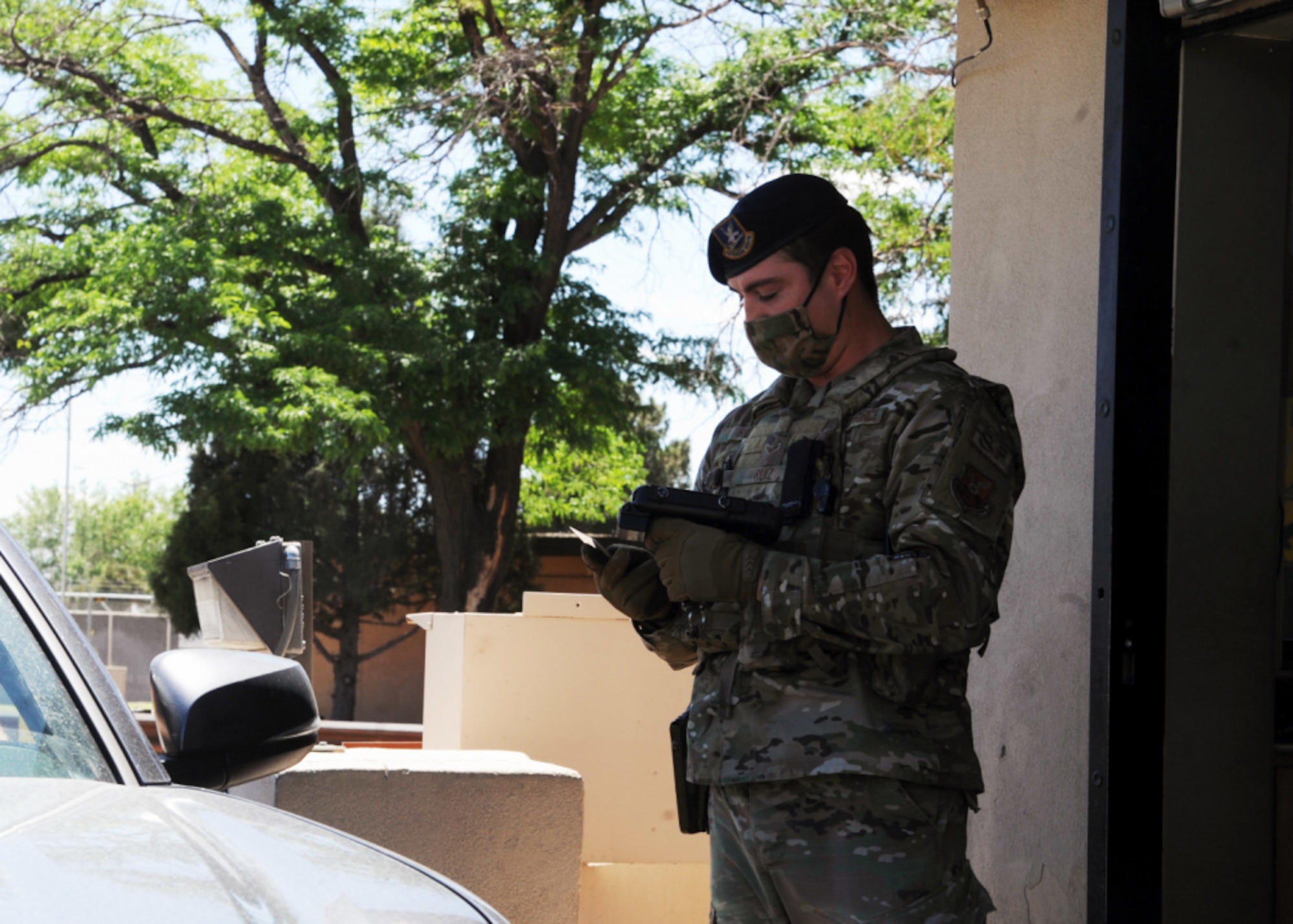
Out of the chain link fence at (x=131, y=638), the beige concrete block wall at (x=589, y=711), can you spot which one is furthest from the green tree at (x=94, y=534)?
the beige concrete block wall at (x=589, y=711)

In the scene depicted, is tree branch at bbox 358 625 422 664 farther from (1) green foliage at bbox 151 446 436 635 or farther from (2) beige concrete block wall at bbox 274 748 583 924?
(2) beige concrete block wall at bbox 274 748 583 924

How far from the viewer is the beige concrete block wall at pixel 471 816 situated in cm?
402

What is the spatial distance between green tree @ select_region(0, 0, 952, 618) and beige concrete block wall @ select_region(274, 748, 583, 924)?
1124 cm

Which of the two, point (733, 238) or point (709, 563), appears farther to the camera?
point (733, 238)

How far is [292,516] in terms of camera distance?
2302cm

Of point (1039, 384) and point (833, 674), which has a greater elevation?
point (1039, 384)

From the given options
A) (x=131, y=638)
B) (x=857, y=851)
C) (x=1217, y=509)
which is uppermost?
(x=1217, y=509)

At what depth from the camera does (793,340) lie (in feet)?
8.40

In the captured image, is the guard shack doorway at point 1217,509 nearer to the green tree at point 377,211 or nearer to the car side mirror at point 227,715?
the car side mirror at point 227,715

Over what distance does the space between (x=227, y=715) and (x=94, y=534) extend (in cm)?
5946

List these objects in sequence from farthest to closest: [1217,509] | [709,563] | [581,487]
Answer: [581,487], [1217,509], [709,563]

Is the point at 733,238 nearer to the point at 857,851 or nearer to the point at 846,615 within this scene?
the point at 846,615

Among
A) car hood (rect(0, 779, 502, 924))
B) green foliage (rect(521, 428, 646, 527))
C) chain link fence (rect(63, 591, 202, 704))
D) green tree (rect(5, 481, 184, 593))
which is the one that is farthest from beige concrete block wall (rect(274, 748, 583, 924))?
green tree (rect(5, 481, 184, 593))

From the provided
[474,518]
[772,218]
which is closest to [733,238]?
[772,218]
